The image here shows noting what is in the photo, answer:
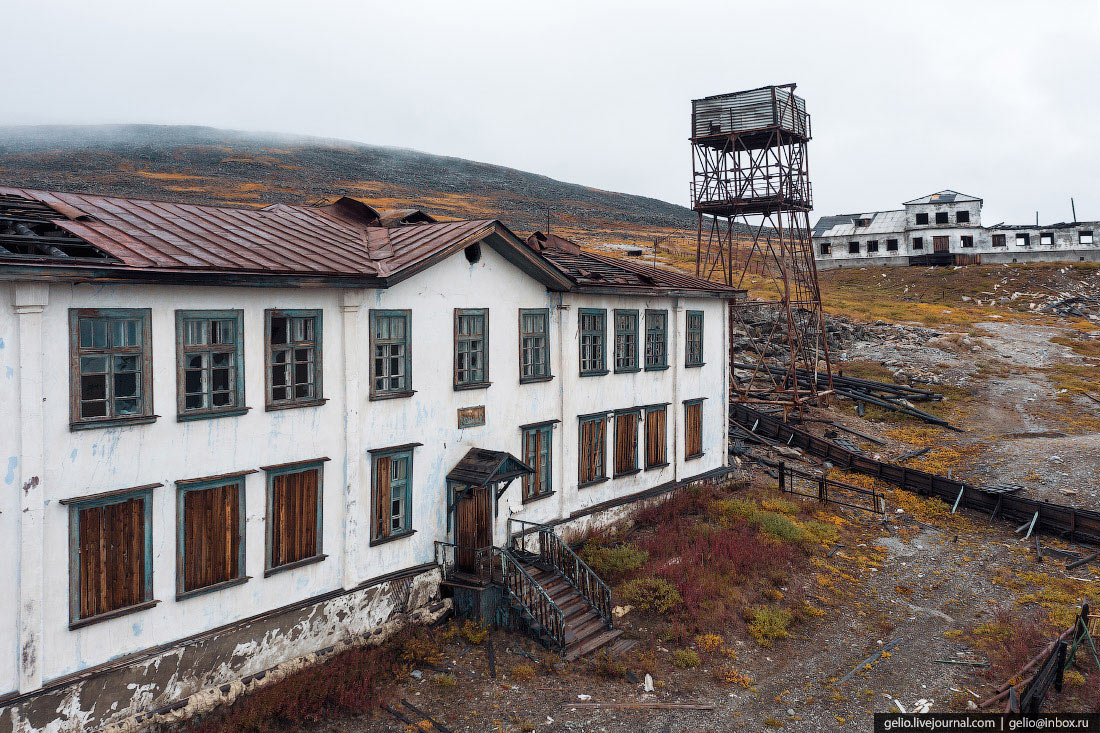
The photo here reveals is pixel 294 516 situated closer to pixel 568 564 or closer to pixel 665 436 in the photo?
pixel 568 564

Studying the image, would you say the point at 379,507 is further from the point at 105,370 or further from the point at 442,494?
the point at 105,370

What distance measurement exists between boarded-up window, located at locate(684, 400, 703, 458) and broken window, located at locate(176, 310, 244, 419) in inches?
576

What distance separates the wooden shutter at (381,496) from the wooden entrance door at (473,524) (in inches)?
75.0

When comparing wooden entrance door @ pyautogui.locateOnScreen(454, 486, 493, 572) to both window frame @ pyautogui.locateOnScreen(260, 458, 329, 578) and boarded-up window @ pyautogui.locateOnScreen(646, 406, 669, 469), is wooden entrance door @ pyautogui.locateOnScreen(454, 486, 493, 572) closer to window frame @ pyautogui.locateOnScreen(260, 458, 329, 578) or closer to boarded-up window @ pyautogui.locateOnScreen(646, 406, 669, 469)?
window frame @ pyautogui.locateOnScreen(260, 458, 329, 578)

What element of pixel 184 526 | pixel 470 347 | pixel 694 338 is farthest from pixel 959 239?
pixel 184 526

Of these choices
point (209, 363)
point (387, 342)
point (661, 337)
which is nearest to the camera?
point (209, 363)

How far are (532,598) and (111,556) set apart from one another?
8221 mm

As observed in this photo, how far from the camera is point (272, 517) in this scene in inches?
508

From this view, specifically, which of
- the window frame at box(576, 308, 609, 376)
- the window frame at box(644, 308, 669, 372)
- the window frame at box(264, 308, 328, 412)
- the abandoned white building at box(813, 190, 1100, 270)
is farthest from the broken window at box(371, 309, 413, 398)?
the abandoned white building at box(813, 190, 1100, 270)

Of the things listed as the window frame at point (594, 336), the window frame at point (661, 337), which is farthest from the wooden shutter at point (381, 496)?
the window frame at point (661, 337)

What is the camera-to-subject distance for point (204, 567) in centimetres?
1202

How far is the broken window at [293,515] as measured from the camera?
1289 centimetres

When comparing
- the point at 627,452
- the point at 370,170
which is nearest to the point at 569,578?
the point at 627,452

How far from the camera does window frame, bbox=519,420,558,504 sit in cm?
1777
